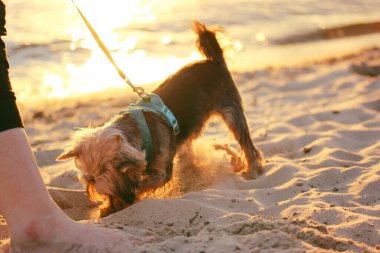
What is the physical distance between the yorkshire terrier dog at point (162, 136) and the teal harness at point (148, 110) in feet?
0.11

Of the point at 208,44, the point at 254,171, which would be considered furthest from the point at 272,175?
the point at 208,44

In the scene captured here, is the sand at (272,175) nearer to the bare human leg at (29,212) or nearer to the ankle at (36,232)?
the bare human leg at (29,212)

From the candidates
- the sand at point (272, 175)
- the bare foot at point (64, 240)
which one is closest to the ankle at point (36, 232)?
the bare foot at point (64, 240)

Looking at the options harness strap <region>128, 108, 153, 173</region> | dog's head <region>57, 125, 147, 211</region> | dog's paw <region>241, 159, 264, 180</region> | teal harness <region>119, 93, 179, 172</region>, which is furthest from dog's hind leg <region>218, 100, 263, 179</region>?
dog's head <region>57, 125, 147, 211</region>

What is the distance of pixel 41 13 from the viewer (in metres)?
11.6

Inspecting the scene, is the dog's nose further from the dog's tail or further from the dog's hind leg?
the dog's tail

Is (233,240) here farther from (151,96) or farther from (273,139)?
(273,139)

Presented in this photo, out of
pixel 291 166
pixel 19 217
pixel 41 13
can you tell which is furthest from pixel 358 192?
pixel 41 13

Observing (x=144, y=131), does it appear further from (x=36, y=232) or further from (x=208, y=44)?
(x=36, y=232)

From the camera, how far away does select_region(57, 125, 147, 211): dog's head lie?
4336 mm

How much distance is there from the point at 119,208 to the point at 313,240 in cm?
187

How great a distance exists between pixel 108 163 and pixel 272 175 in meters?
1.58

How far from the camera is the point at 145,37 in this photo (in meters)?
10.6

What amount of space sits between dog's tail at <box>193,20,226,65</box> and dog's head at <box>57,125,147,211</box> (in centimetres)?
169
